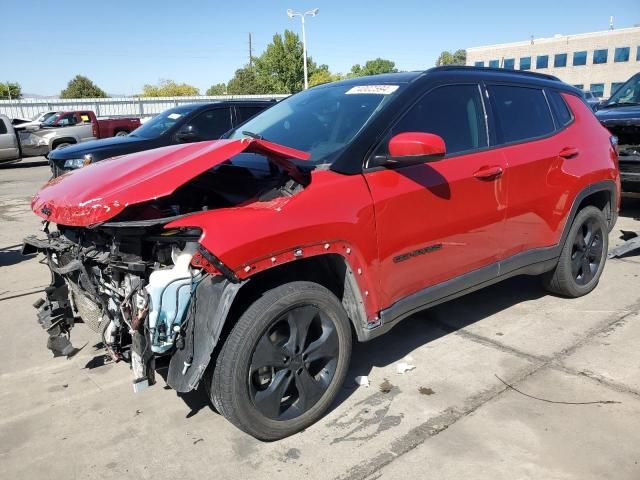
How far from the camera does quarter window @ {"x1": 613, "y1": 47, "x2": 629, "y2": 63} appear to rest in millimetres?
57344

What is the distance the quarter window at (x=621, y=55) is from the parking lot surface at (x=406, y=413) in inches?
2526

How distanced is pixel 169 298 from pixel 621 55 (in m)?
67.7

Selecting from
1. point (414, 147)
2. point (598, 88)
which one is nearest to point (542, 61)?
point (598, 88)

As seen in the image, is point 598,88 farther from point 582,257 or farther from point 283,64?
point 582,257

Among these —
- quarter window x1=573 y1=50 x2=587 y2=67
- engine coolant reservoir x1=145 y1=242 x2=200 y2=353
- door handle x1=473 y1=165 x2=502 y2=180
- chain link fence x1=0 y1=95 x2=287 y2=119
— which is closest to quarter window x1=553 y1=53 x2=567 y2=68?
quarter window x1=573 y1=50 x2=587 y2=67

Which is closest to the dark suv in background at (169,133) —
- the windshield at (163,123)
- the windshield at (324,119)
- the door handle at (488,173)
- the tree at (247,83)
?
the windshield at (163,123)

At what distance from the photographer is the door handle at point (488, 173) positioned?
347 centimetres

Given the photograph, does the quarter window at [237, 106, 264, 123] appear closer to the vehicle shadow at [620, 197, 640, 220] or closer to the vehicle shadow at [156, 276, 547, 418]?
the vehicle shadow at [156, 276, 547, 418]

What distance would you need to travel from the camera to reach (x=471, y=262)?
11.7 ft

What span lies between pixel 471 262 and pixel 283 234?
5.01 feet

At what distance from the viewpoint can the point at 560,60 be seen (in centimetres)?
6338

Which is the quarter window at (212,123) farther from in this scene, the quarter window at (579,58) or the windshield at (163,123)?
the quarter window at (579,58)

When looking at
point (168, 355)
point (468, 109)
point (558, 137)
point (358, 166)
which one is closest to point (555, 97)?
point (558, 137)

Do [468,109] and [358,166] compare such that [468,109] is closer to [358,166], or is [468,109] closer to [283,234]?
[358,166]
